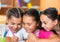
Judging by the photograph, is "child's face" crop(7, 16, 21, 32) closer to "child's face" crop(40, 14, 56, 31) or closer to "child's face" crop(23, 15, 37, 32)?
"child's face" crop(23, 15, 37, 32)

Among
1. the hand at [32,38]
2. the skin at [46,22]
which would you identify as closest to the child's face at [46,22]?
the skin at [46,22]

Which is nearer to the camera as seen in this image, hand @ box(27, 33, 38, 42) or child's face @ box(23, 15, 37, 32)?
hand @ box(27, 33, 38, 42)

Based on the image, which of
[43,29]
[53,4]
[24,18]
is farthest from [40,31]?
→ [53,4]

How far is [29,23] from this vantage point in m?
1.08

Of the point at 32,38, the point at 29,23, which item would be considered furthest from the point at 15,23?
the point at 32,38

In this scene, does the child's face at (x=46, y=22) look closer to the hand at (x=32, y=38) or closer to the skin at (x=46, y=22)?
the skin at (x=46, y=22)

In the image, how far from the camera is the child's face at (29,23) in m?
1.08

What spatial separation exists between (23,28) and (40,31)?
123 millimetres

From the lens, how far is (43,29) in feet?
3.68

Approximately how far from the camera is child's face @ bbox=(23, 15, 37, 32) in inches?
Result: 42.4

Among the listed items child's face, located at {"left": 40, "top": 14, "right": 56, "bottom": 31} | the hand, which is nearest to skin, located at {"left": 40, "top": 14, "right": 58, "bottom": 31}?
child's face, located at {"left": 40, "top": 14, "right": 56, "bottom": 31}

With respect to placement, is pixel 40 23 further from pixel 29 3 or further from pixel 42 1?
pixel 29 3

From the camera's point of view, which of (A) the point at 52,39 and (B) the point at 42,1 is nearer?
(A) the point at 52,39

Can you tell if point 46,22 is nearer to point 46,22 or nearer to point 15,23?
point 46,22
